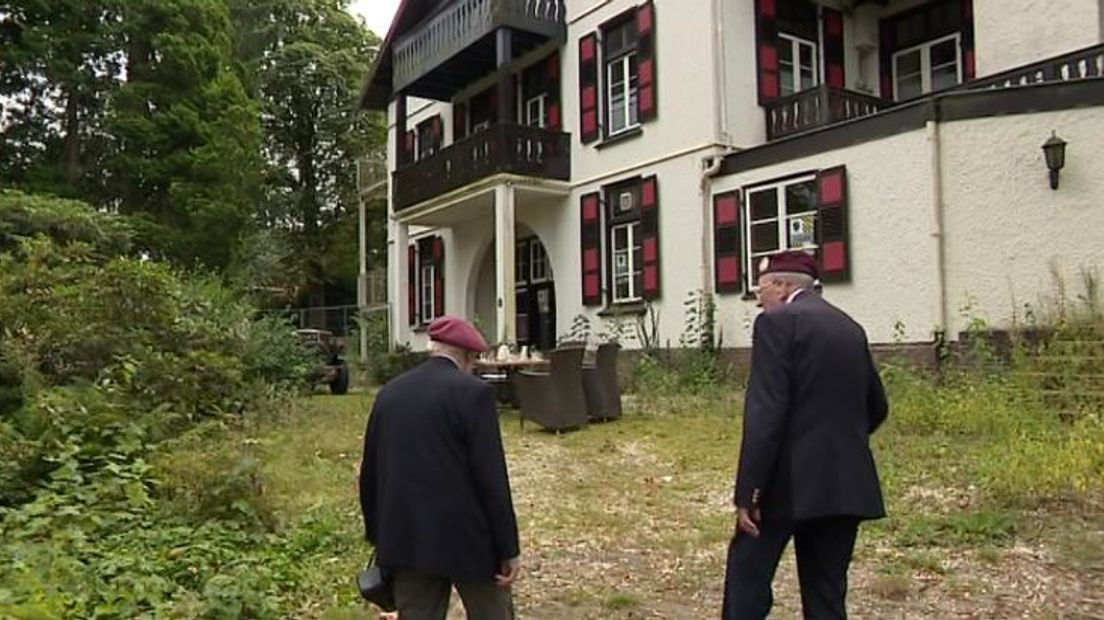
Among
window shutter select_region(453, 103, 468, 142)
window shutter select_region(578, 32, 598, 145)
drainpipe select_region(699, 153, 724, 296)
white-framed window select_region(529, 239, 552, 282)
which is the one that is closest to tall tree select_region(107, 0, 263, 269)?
window shutter select_region(453, 103, 468, 142)

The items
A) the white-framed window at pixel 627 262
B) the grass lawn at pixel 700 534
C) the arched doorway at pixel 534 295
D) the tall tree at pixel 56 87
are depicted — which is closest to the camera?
the grass lawn at pixel 700 534

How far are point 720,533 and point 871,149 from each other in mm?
8125

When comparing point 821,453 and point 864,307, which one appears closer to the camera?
point 821,453

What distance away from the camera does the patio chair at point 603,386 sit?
11.8m

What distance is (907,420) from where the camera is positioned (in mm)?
9180

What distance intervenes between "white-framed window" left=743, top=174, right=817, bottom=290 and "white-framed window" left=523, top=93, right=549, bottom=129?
6.16 m

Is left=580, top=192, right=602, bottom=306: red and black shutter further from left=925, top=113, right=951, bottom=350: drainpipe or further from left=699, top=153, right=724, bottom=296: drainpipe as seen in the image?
left=925, top=113, right=951, bottom=350: drainpipe

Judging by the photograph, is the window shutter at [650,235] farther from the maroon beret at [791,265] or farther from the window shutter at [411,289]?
the maroon beret at [791,265]

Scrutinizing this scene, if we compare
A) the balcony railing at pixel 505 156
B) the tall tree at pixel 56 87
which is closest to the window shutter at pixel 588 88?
the balcony railing at pixel 505 156

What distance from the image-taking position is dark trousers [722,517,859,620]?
358cm

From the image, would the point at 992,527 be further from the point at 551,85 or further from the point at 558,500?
the point at 551,85

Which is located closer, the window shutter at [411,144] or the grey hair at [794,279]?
the grey hair at [794,279]

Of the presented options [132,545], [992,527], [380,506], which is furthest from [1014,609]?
[132,545]

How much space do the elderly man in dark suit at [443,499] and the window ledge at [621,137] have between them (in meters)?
13.7
